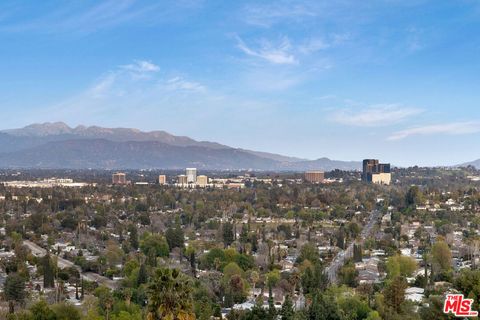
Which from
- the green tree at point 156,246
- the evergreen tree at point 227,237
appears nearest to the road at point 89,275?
the green tree at point 156,246

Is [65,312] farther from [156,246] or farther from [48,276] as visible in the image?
[156,246]

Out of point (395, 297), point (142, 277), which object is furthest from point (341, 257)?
point (395, 297)

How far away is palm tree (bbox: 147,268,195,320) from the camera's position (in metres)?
20.8

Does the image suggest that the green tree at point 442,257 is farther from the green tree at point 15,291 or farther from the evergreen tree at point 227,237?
the green tree at point 15,291

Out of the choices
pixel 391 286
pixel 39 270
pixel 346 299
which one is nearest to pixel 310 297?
pixel 346 299

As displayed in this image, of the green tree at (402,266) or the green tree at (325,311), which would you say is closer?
the green tree at (325,311)

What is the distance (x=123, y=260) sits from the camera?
203 feet

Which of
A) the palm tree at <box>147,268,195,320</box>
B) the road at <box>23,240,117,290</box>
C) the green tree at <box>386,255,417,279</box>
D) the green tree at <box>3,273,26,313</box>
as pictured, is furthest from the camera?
the road at <box>23,240,117,290</box>

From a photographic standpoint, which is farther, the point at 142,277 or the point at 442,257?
the point at 442,257

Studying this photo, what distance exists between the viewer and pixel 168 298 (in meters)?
20.8

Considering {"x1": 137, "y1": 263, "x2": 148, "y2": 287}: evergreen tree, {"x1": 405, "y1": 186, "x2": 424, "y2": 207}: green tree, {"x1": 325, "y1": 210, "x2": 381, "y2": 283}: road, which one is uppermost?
{"x1": 405, "y1": 186, "x2": 424, "y2": 207}: green tree

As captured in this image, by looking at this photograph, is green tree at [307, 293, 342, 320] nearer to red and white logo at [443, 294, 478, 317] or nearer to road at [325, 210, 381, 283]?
red and white logo at [443, 294, 478, 317]

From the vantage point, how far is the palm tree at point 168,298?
2081cm

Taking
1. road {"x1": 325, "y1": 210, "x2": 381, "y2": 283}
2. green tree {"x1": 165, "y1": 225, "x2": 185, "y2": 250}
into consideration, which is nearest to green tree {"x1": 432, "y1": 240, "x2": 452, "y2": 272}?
road {"x1": 325, "y1": 210, "x2": 381, "y2": 283}
